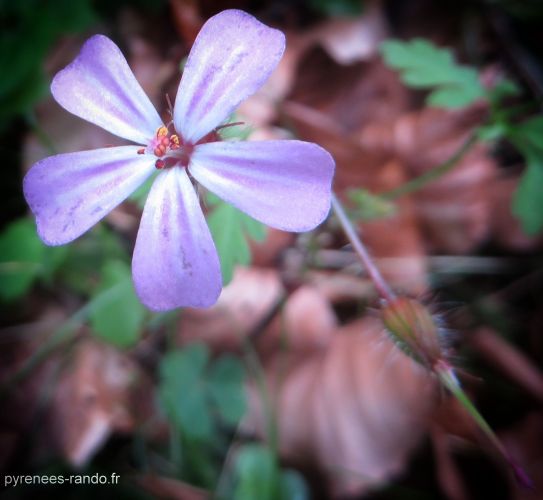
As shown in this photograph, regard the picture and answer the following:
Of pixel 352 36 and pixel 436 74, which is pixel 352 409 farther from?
pixel 352 36

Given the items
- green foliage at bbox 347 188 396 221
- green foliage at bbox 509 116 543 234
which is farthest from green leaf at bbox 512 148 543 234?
green foliage at bbox 347 188 396 221

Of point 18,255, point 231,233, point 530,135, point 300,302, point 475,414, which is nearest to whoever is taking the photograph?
point 475,414

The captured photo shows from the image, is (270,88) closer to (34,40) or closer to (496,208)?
(34,40)

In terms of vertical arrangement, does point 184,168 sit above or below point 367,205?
above

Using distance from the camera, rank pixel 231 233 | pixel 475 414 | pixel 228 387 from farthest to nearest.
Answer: pixel 228 387 → pixel 231 233 → pixel 475 414

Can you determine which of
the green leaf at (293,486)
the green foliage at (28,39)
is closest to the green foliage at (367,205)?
the green leaf at (293,486)

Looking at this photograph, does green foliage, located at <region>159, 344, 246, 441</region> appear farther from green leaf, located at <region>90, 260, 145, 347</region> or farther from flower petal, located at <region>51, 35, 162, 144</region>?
flower petal, located at <region>51, 35, 162, 144</region>

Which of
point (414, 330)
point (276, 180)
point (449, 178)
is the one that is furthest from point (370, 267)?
point (449, 178)
